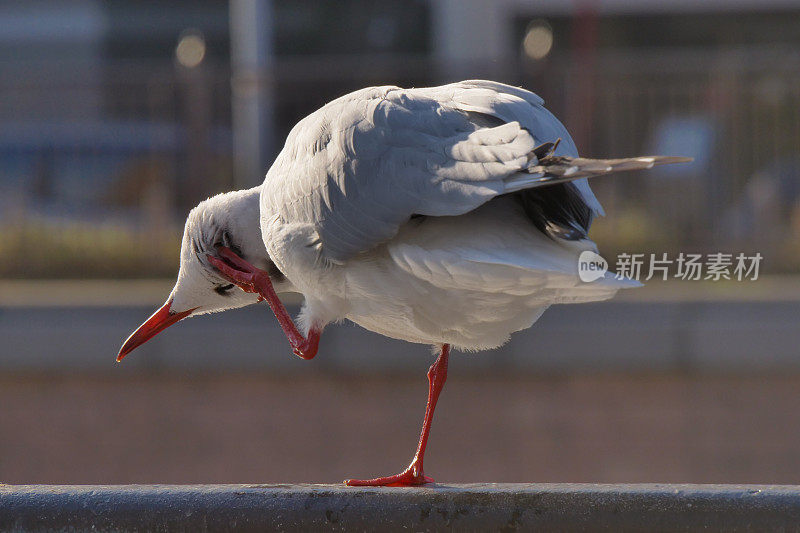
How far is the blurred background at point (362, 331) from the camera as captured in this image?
6598 mm

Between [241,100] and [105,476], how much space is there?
313 centimetres

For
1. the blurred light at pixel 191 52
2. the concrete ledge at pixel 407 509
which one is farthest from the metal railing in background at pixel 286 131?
the concrete ledge at pixel 407 509

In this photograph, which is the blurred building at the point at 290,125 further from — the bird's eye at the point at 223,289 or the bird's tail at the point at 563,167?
the bird's tail at the point at 563,167

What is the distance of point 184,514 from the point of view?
2.52m

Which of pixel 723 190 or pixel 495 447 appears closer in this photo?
pixel 495 447

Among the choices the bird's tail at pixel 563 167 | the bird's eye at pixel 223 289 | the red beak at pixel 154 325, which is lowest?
the red beak at pixel 154 325

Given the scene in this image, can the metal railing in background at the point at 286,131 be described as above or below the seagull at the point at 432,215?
below

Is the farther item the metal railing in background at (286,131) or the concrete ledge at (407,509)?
the metal railing in background at (286,131)

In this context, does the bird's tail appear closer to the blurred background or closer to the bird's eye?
the bird's eye

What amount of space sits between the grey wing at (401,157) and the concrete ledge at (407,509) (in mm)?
601

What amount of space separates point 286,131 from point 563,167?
20.8 feet

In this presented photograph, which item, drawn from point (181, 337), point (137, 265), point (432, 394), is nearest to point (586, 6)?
point (137, 265)

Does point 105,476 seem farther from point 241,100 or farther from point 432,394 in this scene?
point 432,394

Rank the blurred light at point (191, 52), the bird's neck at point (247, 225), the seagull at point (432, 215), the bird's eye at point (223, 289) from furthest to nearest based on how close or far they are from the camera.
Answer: the blurred light at point (191, 52) → the bird's eye at point (223, 289) → the bird's neck at point (247, 225) → the seagull at point (432, 215)
